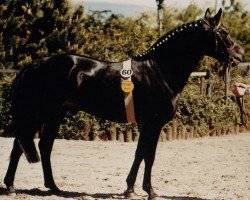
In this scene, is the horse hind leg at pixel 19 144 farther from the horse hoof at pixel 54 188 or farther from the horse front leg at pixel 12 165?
the horse hoof at pixel 54 188

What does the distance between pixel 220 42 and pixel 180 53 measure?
0.48m

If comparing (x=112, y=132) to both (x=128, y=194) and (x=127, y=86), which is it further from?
(x=127, y=86)

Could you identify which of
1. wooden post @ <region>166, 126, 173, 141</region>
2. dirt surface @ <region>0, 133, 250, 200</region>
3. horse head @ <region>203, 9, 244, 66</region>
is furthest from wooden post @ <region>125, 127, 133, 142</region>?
horse head @ <region>203, 9, 244, 66</region>

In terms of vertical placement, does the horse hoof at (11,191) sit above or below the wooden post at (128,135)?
below

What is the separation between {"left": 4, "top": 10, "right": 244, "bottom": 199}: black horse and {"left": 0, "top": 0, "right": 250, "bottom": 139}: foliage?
471 cm

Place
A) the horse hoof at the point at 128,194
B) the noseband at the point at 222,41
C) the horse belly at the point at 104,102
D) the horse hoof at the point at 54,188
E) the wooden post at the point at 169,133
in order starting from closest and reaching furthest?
the noseband at the point at 222,41 → the horse belly at the point at 104,102 → the horse hoof at the point at 128,194 → the horse hoof at the point at 54,188 → the wooden post at the point at 169,133

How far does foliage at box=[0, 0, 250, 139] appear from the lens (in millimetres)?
10328

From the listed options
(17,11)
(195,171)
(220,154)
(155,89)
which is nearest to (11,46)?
(17,11)

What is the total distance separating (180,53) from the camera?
5.22m

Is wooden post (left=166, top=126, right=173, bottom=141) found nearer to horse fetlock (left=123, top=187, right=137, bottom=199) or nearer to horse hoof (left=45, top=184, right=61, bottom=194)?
horse fetlock (left=123, top=187, right=137, bottom=199)

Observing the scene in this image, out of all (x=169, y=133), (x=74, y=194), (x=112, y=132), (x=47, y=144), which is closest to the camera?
(x=74, y=194)

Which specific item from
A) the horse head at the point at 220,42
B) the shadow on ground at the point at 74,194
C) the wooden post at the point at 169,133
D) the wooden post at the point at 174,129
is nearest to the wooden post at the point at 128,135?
the wooden post at the point at 169,133

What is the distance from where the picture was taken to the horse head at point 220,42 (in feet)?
16.8

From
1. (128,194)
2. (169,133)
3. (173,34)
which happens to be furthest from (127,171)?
(169,133)
